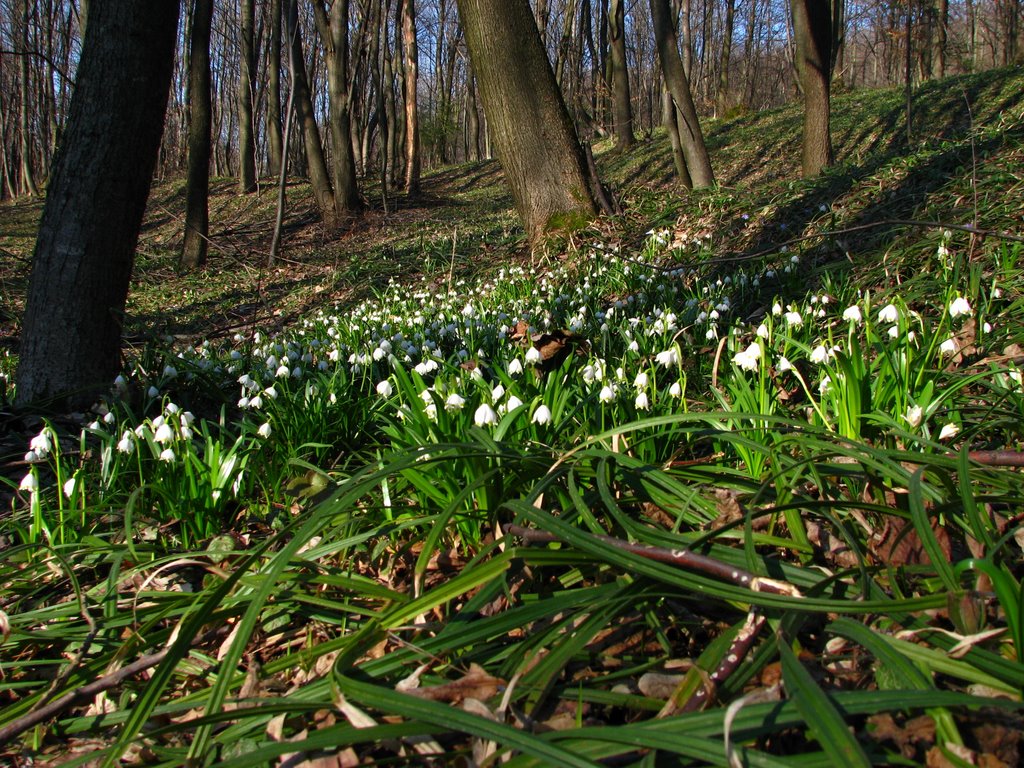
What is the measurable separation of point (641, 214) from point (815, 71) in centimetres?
255

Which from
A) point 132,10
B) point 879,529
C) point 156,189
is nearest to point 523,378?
point 879,529

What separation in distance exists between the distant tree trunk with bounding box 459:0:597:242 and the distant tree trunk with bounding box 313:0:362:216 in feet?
27.5

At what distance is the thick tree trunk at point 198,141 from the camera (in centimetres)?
1155

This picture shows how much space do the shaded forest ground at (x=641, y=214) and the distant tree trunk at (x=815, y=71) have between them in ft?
1.22

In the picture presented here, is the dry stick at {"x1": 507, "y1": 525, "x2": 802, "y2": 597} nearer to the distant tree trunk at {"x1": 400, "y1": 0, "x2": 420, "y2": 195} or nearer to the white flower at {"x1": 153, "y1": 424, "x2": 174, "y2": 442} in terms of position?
the white flower at {"x1": 153, "y1": 424, "x2": 174, "y2": 442}

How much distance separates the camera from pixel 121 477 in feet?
7.83

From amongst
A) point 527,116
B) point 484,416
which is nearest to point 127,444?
point 484,416

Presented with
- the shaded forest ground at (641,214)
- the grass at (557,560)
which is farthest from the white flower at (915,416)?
the shaded forest ground at (641,214)

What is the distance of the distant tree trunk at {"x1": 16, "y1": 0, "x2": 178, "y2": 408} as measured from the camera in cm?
346

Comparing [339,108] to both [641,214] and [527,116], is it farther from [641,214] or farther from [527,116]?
[641,214]

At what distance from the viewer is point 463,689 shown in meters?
1.16

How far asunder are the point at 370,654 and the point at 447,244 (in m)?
9.54

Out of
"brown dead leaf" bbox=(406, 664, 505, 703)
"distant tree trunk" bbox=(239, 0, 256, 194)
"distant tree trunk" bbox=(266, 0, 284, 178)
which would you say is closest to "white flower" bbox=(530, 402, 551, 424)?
"brown dead leaf" bbox=(406, 664, 505, 703)

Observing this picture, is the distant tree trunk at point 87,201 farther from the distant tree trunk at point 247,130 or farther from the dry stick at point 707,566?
the distant tree trunk at point 247,130
